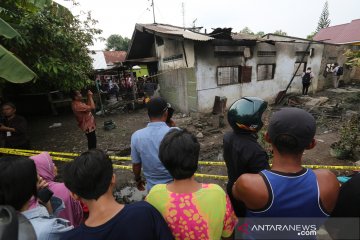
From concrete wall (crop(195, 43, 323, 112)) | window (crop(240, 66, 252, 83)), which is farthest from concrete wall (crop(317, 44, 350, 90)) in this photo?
window (crop(240, 66, 252, 83))

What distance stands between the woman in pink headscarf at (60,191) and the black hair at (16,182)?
0.50 m

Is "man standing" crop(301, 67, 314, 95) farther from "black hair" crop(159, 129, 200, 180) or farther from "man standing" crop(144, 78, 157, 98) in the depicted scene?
"black hair" crop(159, 129, 200, 180)

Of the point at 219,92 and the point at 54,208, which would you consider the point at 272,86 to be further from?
the point at 54,208

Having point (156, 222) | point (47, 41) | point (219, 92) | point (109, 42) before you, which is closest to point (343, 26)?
point (219, 92)

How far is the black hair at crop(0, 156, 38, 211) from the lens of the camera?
1355 mm

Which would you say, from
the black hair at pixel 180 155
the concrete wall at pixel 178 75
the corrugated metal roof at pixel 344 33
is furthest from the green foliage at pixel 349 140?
the corrugated metal roof at pixel 344 33

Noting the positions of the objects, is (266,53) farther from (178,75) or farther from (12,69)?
(12,69)

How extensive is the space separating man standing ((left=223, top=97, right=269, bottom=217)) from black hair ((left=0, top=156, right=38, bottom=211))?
157cm

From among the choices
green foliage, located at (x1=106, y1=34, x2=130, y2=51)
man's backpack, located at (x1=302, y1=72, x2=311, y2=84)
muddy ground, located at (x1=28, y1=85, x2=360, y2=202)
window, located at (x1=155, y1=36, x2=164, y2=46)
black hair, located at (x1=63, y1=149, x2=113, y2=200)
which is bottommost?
muddy ground, located at (x1=28, y1=85, x2=360, y2=202)

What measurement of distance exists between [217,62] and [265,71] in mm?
3839

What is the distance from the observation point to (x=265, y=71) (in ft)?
42.0

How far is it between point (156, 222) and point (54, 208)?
104 centimetres

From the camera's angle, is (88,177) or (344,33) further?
(344,33)

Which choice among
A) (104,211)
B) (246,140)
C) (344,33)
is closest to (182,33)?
(246,140)
